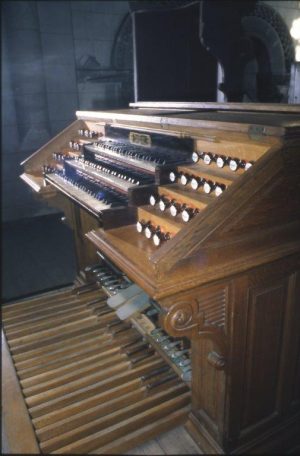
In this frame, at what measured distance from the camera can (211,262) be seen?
5.48 ft

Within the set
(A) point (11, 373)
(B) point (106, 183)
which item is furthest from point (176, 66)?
(A) point (11, 373)

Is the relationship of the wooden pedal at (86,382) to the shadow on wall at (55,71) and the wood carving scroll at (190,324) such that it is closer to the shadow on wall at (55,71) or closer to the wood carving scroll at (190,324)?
the wood carving scroll at (190,324)

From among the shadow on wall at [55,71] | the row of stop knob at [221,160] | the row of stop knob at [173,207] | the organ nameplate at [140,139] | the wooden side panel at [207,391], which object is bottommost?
the wooden side panel at [207,391]

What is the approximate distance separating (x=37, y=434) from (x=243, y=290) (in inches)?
66.7

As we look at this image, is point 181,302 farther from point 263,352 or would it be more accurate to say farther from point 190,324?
point 263,352

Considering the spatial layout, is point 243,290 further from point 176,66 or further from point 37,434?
point 176,66

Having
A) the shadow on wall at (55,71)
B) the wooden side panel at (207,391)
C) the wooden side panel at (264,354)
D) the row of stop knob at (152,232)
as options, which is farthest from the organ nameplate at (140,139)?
the shadow on wall at (55,71)

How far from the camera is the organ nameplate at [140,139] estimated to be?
2.80m

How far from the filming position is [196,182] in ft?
7.05

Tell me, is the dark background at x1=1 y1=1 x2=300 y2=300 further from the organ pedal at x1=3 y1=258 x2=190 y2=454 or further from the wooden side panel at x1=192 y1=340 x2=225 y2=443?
the wooden side panel at x1=192 y1=340 x2=225 y2=443

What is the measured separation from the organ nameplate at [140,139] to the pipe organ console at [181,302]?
0.05 feet

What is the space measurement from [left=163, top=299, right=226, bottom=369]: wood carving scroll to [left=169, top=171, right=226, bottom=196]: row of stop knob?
2.01ft

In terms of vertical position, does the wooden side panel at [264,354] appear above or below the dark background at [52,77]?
below

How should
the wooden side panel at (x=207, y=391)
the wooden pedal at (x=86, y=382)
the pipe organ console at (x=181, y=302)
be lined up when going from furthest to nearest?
the wooden pedal at (x=86, y=382) → the wooden side panel at (x=207, y=391) → the pipe organ console at (x=181, y=302)
